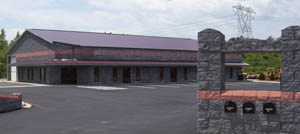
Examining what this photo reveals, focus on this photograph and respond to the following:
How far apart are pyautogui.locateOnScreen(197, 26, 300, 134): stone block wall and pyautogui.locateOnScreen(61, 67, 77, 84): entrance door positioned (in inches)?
1376

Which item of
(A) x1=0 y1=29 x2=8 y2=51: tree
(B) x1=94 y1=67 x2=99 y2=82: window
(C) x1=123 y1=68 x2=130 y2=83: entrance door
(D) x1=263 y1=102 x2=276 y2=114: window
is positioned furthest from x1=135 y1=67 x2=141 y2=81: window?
(A) x1=0 y1=29 x2=8 y2=51: tree

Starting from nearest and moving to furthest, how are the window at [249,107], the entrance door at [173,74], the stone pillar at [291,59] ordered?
the stone pillar at [291,59]
the window at [249,107]
the entrance door at [173,74]

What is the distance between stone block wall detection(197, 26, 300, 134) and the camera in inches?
376

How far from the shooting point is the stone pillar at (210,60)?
10.3m

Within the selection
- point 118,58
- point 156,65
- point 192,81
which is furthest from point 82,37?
point 192,81

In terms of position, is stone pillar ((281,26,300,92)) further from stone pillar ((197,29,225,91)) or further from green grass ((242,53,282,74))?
green grass ((242,53,282,74))

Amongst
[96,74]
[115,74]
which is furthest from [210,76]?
[115,74]

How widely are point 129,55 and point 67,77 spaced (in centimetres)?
893

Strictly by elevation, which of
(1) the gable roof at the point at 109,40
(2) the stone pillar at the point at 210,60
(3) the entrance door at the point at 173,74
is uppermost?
(1) the gable roof at the point at 109,40

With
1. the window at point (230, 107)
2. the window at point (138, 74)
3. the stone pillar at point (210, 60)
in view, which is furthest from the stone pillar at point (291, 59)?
the window at point (138, 74)

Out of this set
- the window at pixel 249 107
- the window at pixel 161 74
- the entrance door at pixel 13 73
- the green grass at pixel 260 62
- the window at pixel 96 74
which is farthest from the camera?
the green grass at pixel 260 62

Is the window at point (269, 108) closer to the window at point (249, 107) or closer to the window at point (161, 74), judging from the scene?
the window at point (249, 107)

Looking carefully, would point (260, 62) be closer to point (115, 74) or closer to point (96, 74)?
point (115, 74)

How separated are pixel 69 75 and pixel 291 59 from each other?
122ft
